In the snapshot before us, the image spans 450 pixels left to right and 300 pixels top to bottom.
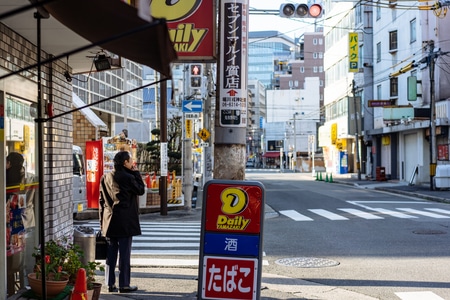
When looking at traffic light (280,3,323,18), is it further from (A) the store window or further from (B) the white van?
(A) the store window

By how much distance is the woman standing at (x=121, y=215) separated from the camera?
23.9ft

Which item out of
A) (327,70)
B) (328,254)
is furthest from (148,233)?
(327,70)

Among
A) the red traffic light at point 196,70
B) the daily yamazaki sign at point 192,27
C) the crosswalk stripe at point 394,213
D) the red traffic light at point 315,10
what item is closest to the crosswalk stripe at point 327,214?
the crosswalk stripe at point 394,213

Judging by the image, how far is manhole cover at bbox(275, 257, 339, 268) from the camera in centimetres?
981

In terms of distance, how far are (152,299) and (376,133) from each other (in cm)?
3903

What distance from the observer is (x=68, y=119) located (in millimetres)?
8938

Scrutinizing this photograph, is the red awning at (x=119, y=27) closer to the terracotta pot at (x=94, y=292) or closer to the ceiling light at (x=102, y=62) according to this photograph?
the terracotta pot at (x=94, y=292)

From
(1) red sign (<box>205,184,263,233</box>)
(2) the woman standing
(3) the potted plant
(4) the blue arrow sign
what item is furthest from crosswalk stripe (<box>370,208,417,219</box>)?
(3) the potted plant

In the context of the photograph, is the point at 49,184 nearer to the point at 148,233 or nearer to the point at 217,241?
the point at 217,241

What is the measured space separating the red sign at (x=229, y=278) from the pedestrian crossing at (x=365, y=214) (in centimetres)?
1145

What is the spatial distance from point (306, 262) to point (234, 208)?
5.04 m

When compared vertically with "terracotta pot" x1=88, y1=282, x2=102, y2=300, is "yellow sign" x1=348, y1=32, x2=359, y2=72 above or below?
above

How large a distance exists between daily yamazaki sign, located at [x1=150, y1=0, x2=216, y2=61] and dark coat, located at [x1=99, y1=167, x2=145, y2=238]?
190cm

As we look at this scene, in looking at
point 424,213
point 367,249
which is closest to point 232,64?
point 367,249
